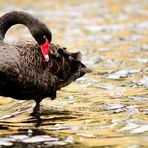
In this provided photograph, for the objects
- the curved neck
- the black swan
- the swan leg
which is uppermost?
the curved neck

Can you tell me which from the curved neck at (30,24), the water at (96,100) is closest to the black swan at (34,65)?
the curved neck at (30,24)

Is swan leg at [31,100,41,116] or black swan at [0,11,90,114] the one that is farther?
swan leg at [31,100,41,116]

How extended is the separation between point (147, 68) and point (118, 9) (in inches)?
392

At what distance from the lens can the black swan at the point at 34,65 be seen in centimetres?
734

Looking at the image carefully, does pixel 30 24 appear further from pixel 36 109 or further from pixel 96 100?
pixel 96 100

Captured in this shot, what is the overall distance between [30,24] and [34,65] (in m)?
0.86

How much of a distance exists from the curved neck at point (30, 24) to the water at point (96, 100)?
1.01 m

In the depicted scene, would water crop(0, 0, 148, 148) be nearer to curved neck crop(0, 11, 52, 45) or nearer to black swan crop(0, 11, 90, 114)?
black swan crop(0, 11, 90, 114)

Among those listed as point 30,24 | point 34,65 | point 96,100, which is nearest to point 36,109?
point 34,65

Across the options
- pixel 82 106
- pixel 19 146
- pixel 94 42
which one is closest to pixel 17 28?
pixel 94 42

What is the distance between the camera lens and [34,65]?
7809mm

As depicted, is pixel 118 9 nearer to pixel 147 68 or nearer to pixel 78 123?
pixel 147 68

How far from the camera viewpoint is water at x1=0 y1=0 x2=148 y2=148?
6594 mm

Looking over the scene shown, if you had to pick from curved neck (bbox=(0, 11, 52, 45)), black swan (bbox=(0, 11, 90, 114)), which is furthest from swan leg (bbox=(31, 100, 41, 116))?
curved neck (bbox=(0, 11, 52, 45))
